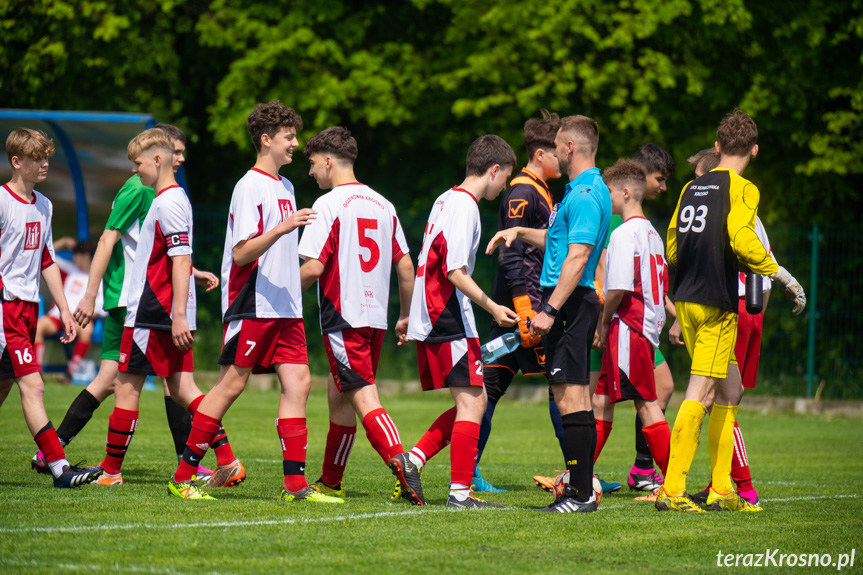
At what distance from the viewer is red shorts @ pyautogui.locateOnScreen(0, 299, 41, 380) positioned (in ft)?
20.7

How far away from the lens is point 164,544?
4.46 m

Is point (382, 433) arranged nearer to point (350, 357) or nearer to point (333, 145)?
point (350, 357)

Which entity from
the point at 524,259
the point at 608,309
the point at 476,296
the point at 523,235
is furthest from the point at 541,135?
the point at 476,296

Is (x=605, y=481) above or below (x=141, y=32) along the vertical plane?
below

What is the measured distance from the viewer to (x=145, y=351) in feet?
21.1

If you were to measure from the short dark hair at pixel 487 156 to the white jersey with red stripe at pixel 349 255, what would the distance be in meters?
0.65

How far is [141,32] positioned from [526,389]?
34.0 ft

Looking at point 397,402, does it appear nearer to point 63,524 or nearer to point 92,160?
point 92,160

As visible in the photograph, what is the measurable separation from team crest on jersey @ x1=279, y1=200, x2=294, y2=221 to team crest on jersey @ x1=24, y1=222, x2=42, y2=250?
5.84 ft

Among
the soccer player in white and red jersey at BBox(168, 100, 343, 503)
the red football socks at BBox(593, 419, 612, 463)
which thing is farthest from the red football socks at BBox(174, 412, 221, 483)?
the red football socks at BBox(593, 419, 612, 463)

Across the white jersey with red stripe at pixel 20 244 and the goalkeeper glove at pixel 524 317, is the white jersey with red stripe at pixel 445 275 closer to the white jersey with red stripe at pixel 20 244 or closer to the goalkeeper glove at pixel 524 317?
the goalkeeper glove at pixel 524 317

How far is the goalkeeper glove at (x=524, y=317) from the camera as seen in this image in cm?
595

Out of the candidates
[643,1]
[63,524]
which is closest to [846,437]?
[643,1]

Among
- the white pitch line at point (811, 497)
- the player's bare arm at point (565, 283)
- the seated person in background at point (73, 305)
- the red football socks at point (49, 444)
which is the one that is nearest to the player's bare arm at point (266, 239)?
the player's bare arm at point (565, 283)
